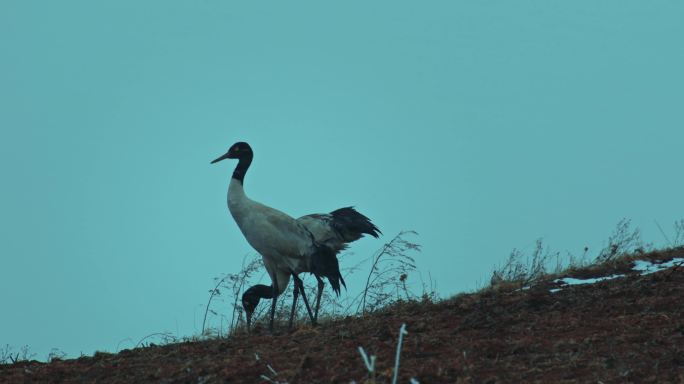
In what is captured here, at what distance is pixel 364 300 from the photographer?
31.0 ft

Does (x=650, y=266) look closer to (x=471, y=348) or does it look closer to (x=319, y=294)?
(x=319, y=294)

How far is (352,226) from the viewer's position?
10.4 m

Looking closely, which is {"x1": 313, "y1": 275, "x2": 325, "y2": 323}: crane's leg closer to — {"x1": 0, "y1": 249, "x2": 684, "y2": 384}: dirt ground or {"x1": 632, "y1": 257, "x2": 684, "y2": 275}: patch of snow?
{"x1": 0, "y1": 249, "x2": 684, "y2": 384}: dirt ground

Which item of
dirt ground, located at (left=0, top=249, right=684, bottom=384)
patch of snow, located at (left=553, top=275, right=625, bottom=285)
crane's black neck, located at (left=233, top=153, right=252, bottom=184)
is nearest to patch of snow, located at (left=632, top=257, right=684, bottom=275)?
patch of snow, located at (left=553, top=275, right=625, bottom=285)

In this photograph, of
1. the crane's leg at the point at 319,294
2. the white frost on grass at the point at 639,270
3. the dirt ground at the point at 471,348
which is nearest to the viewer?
the dirt ground at the point at 471,348

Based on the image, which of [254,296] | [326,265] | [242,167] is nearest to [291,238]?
[326,265]

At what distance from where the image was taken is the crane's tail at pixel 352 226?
10414 mm

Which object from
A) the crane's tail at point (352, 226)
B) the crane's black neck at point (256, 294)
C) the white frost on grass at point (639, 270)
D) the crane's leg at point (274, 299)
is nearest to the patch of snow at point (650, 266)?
the white frost on grass at point (639, 270)

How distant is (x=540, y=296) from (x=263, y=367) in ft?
9.11

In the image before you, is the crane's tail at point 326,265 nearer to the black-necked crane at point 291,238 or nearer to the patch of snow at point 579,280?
the black-necked crane at point 291,238

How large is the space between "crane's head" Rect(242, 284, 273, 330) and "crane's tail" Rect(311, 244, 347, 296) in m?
0.75

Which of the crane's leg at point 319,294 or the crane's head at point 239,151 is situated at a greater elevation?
the crane's head at point 239,151

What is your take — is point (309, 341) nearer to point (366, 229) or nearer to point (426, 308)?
point (426, 308)

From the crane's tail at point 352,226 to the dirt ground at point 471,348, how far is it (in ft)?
6.59
